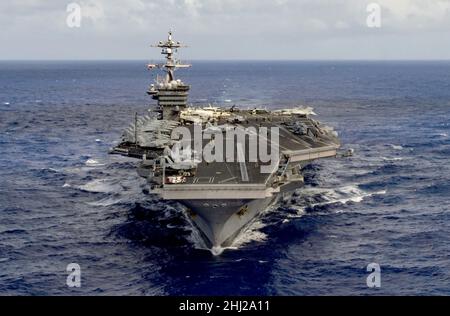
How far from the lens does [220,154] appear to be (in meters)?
40.4

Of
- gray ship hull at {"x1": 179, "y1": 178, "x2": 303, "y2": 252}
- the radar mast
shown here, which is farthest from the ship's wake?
the radar mast

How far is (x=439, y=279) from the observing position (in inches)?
1192

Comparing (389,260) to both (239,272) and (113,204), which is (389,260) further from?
(113,204)

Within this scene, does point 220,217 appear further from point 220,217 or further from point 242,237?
point 242,237

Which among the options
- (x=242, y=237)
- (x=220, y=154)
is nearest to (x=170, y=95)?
(x=220, y=154)

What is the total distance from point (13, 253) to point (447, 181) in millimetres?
34785

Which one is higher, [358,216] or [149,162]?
[149,162]

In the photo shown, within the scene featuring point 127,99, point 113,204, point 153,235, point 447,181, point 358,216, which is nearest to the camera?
point 153,235

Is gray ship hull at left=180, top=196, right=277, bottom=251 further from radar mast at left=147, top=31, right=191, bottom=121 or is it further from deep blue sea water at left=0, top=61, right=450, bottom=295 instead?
radar mast at left=147, top=31, right=191, bottom=121

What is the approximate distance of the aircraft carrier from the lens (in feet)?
107

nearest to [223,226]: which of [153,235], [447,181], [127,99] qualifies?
[153,235]

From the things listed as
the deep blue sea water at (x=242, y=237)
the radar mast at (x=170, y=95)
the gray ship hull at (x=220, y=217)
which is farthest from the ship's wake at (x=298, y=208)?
the radar mast at (x=170, y=95)

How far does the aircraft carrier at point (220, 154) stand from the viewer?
32.5 meters

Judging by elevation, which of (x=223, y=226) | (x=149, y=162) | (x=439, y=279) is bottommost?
(x=439, y=279)
